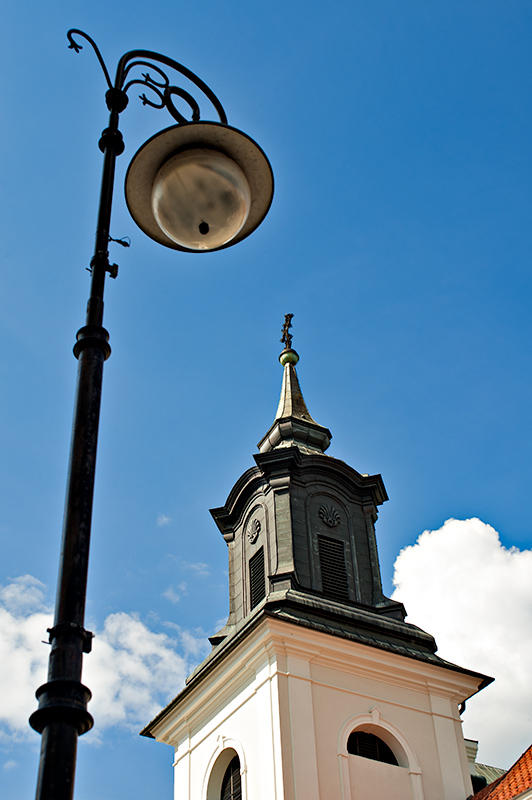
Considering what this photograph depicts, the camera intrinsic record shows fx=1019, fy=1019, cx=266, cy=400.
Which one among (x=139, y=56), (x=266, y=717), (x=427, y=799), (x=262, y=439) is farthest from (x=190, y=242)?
(x=262, y=439)

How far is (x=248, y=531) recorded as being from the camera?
2269cm

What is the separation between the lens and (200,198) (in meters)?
5.88

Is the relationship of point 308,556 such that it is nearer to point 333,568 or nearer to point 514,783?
point 333,568

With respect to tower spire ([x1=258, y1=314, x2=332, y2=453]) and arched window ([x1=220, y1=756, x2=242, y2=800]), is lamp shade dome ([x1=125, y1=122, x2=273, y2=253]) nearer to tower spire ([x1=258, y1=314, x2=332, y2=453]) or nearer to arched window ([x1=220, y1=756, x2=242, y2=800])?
arched window ([x1=220, y1=756, x2=242, y2=800])

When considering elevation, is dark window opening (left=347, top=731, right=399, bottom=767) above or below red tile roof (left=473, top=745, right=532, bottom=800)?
above

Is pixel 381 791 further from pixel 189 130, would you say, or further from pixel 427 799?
pixel 189 130

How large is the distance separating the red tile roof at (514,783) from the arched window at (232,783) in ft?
14.2

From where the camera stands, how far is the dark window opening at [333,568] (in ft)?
69.5

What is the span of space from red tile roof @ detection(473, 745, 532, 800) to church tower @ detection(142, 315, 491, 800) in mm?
889

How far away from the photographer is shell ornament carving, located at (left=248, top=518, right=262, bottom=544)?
73.0 feet

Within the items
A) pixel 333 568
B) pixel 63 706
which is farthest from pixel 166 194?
pixel 333 568

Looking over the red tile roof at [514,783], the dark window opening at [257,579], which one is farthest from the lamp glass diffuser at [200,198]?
the dark window opening at [257,579]

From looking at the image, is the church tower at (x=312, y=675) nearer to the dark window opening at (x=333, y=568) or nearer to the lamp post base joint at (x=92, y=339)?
the dark window opening at (x=333, y=568)

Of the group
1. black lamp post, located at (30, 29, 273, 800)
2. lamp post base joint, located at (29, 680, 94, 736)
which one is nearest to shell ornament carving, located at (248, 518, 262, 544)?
black lamp post, located at (30, 29, 273, 800)
